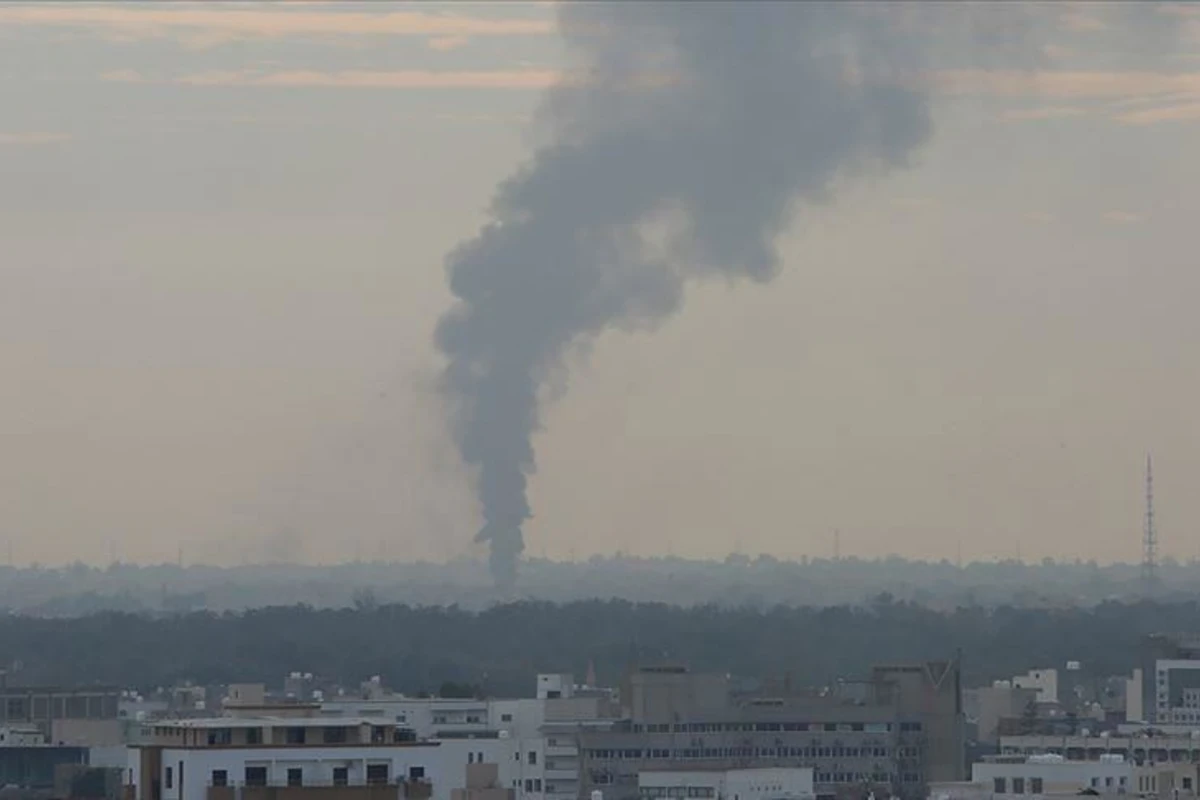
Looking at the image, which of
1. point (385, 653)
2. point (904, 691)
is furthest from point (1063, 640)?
point (904, 691)

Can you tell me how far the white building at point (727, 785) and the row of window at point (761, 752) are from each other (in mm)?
10508

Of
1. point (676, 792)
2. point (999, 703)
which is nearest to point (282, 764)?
point (676, 792)

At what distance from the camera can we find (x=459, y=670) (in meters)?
136

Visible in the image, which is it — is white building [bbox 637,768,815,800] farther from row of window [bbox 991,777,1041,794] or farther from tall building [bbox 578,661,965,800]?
row of window [bbox 991,777,1041,794]

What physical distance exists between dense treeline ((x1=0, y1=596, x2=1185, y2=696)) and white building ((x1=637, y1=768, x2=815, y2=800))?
42415mm

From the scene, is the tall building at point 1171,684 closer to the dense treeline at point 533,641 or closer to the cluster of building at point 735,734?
the cluster of building at point 735,734

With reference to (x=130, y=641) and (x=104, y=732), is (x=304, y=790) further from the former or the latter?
(x=130, y=641)

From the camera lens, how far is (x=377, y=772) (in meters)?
40.2

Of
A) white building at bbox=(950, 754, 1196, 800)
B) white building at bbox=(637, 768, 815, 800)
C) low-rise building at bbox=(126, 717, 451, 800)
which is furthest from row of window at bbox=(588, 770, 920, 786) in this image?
low-rise building at bbox=(126, 717, 451, 800)

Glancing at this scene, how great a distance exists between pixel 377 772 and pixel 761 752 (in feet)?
196

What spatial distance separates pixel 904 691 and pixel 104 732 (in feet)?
69.1

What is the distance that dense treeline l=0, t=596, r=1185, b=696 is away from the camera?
5477 inches

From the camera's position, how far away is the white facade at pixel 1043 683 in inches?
4916

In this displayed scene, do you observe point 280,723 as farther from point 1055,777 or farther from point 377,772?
point 1055,777
